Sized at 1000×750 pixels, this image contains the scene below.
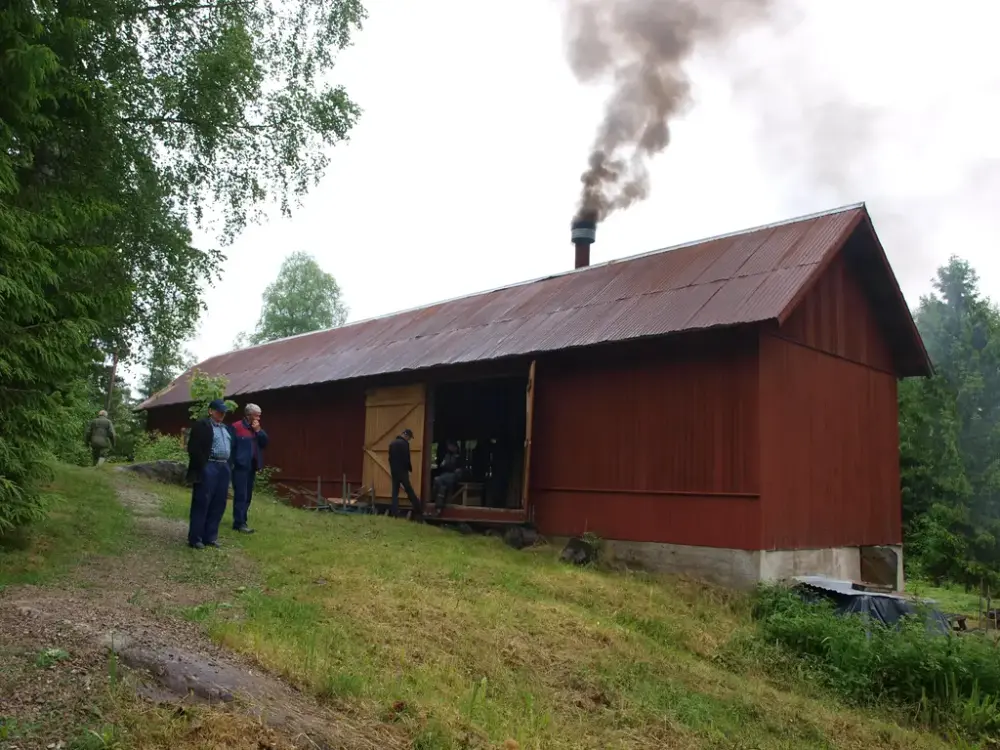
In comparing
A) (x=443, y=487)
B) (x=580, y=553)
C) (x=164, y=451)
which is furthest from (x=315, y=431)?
(x=580, y=553)

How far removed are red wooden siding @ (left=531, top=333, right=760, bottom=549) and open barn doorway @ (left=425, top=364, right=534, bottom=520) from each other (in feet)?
2.99

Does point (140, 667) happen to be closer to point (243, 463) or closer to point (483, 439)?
point (243, 463)

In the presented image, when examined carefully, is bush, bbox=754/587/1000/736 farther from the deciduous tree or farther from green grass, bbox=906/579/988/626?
the deciduous tree

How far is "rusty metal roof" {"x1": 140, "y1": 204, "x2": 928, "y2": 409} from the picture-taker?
10.8 metres

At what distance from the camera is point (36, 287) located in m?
6.96

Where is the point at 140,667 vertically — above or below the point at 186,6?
below

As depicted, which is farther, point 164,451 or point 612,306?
point 164,451

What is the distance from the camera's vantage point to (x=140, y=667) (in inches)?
174

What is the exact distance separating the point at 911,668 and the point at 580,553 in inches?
181

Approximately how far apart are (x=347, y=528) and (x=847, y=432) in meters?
7.65

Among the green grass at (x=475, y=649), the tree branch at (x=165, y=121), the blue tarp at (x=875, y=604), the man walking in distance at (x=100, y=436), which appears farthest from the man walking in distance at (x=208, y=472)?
the man walking in distance at (x=100, y=436)

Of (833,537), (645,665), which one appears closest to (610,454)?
(833,537)

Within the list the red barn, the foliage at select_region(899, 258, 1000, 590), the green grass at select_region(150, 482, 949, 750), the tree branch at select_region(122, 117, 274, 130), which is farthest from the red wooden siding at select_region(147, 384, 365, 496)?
the foliage at select_region(899, 258, 1000, 590)

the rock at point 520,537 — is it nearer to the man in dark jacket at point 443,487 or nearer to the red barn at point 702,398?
the red barn at point 702,398
